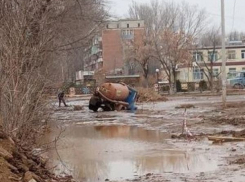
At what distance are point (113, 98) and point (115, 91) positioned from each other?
0.60 m

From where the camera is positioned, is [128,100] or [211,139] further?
[128,100]

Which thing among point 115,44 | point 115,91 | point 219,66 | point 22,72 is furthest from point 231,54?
point 22,72

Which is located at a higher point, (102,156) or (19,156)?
(19,156)

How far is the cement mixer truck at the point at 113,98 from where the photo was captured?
38.3 meters

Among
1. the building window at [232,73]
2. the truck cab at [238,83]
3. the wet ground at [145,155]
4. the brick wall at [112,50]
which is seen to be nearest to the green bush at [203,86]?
the truck cab at [238,83]

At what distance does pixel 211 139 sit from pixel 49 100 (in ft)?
18.3

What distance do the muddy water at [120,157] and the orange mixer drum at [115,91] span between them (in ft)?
55.2

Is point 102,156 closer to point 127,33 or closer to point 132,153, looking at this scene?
point 132,153

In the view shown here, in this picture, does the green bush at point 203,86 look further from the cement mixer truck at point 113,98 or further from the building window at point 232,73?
the cement mixer truck at point 113,98

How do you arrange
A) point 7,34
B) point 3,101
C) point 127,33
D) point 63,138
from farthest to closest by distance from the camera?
1. point 127,33
2. point 63,138
3. point 7,34
4. point 3,101

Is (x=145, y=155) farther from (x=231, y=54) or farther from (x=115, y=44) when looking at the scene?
(x=115, y=44)

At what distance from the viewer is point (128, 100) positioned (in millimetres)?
39281

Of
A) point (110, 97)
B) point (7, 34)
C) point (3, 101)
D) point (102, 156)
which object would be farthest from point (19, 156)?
point (110, 97)

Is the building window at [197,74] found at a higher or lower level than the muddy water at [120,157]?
higher
